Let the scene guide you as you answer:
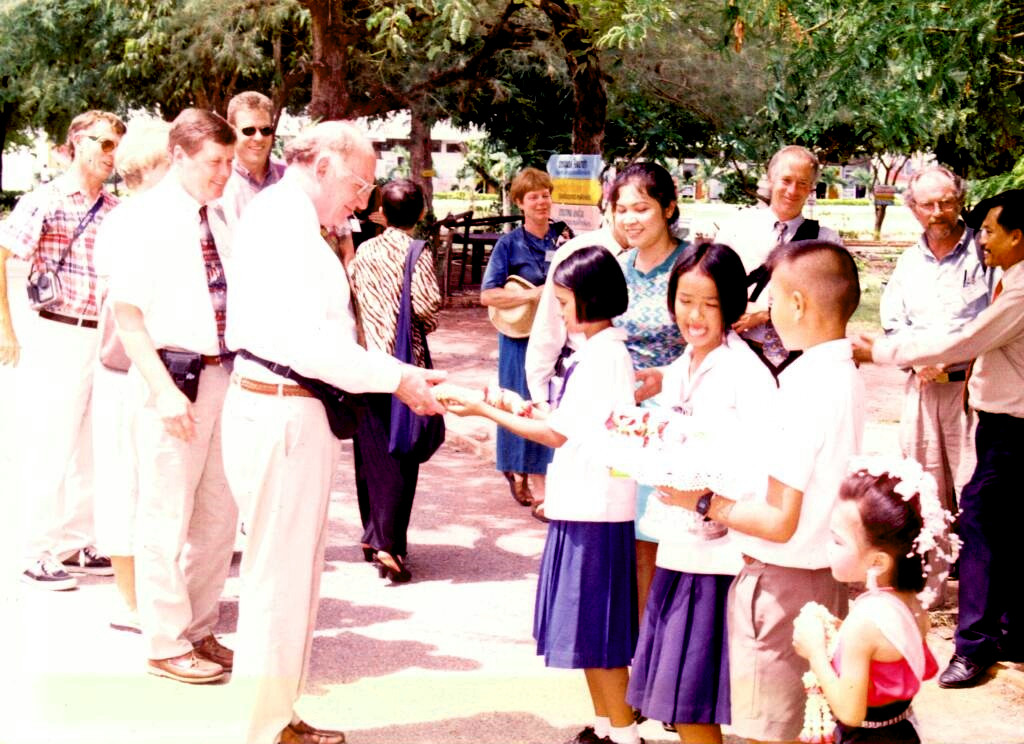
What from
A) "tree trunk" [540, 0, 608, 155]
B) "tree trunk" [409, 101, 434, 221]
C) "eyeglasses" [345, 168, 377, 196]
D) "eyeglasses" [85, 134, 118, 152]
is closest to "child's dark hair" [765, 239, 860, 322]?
"eyeglasses" [345, 168, 377, 196]

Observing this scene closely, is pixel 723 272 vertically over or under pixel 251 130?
under

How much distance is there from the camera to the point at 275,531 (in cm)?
449

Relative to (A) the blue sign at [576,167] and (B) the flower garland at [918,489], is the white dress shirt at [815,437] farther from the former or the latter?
(A) the blue sign at [576,167]

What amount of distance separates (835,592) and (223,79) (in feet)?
68.4

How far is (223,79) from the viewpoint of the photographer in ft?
75.4

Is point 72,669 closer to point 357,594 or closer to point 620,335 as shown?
point 357,594

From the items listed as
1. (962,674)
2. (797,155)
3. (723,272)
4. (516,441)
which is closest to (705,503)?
(723,272)

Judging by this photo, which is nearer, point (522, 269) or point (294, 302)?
point (294, 302)

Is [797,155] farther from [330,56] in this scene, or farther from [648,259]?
[330,56]

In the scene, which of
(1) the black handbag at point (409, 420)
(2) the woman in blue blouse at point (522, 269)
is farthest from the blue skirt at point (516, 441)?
(1) the black handbag at point (409, 420)

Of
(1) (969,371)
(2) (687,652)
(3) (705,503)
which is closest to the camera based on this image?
(3) (705,503)

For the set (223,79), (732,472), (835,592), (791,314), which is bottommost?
(835,592)

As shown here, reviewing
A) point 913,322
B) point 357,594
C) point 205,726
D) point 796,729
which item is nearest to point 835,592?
point 796,729

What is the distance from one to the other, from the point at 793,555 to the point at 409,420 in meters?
3.44
